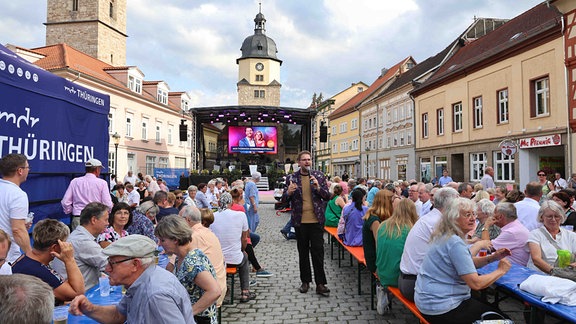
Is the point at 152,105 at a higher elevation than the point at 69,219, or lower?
higher

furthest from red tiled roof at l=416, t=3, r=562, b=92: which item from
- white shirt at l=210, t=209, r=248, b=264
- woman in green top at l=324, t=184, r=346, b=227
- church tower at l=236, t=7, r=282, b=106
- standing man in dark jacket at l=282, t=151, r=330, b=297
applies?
church tower at l=236, t=7, r=282, b=106

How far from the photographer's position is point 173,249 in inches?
117

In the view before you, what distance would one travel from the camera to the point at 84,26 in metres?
39.2

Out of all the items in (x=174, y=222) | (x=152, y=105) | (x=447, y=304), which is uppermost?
(x=152, y=105)

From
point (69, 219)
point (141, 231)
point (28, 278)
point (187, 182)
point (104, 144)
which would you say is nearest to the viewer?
point (28, 278)

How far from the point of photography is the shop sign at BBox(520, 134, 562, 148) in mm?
15864

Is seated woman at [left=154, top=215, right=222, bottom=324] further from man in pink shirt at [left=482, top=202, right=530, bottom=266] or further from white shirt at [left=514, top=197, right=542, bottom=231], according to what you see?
white shirt at [left=514, top=197, right=542, bottom=231]

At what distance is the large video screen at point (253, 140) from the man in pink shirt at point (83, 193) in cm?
2622

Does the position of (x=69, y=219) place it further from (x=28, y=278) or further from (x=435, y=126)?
(x=435, y=126)

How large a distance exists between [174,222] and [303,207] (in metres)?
2.88

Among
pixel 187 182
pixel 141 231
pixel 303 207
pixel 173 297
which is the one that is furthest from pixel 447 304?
pixel 187 182

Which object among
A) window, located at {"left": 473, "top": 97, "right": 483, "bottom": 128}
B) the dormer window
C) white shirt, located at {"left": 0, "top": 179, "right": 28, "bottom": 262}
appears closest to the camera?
white shirt, located at {"left": 0, "top": 179, "right": 28, "bottom": 262}

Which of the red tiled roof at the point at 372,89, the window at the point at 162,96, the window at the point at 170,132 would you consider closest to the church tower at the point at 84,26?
the window at the point at 162,96

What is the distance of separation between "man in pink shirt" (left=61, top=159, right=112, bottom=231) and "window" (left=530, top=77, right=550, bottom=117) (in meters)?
17.8
